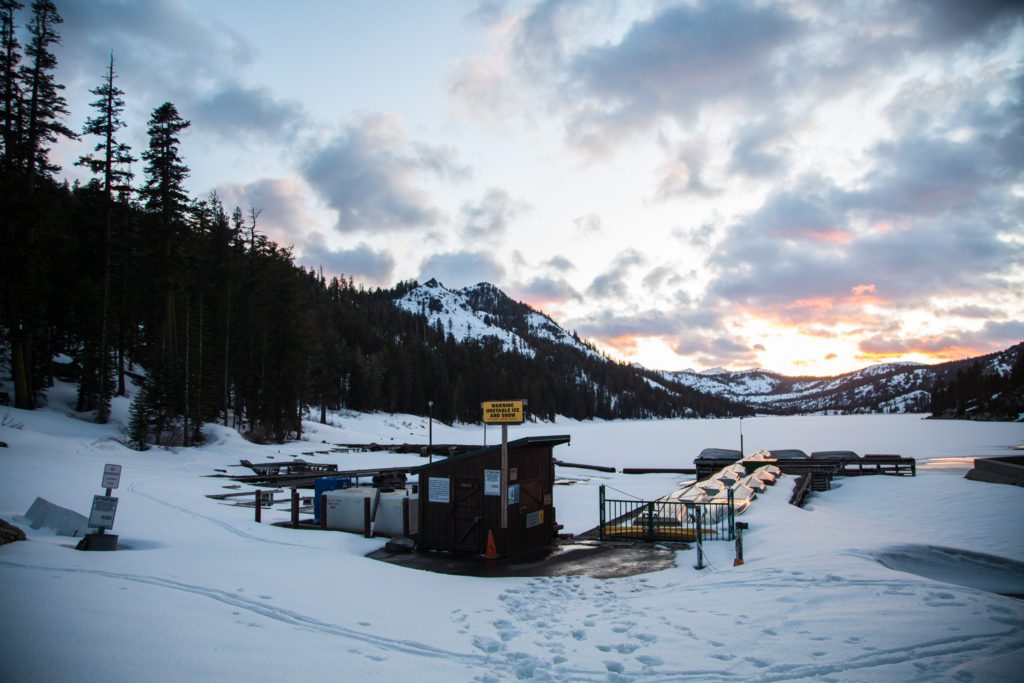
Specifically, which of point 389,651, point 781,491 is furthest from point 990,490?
point 389,651

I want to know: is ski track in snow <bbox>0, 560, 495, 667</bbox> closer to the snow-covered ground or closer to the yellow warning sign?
the snow-covered ground

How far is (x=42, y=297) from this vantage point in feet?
100

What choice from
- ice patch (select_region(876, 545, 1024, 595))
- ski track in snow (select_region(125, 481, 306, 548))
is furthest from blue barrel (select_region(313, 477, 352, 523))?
ice patch (select_region(876, 545, 1024, 595))

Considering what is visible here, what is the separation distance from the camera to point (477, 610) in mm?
10094

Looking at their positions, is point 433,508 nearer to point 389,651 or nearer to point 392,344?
point 389,651

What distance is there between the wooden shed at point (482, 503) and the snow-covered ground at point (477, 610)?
215 centimetres

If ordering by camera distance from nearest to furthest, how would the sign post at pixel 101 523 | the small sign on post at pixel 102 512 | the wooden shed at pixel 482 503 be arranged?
the sign post at pixel 101 523, the small sign on post at pixel 102 512, the wooden shed at pixel 482 503

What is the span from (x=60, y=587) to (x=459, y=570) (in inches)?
301

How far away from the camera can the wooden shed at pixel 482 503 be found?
1484 cm

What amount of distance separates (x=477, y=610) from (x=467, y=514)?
200 inches

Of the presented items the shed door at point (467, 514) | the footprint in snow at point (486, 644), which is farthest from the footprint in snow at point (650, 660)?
the shed door at point (467, 514)

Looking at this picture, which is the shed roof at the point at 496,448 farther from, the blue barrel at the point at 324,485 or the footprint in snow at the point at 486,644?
the footprint in snow at the point at 486,644

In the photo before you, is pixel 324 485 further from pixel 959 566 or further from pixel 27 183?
pixel 27 183

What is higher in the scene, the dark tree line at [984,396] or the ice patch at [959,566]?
the dark tree line at [984,396]
